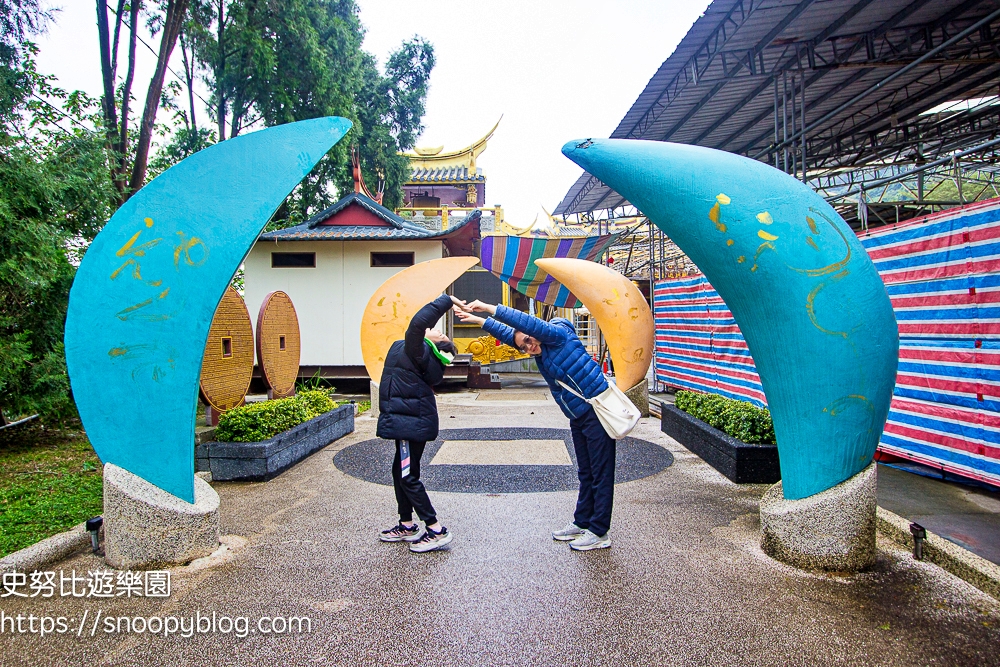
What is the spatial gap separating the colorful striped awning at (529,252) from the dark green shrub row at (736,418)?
523 centimetres

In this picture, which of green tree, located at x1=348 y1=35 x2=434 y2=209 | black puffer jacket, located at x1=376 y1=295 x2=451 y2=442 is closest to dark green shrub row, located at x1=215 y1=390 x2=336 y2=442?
black puffer jacket, located at x1=376 y1=295 x2=451 y2=442

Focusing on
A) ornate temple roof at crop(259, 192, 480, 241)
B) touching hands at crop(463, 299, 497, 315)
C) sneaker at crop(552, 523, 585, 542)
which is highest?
ornate temple roof at crop(259, 192, 480, 241)

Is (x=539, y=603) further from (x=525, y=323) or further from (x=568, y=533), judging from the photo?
(x=525, y=323)

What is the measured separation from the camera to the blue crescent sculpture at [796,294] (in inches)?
126

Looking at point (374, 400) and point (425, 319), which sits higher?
point (425, 319)

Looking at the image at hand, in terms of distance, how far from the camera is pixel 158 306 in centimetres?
344

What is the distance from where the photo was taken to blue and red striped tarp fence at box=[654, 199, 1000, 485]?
13.9ft

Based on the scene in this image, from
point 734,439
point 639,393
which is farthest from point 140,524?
point 639,393

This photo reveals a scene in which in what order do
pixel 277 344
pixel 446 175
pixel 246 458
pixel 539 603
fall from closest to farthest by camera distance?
pixel 539 603, pixel 246 458, pixel 277 344, pixel 446 175

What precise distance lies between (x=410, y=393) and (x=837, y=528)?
2.70 metres

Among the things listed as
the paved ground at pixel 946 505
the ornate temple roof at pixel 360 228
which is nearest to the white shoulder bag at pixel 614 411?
the paved ground at pixel 946 505

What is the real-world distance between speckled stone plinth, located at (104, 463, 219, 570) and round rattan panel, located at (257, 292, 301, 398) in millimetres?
3748

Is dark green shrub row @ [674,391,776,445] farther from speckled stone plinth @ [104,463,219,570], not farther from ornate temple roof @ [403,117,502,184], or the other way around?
ornate temple roof @ [403,117,502,184]

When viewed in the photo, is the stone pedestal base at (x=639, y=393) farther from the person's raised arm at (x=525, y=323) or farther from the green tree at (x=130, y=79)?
the green tree at (x=130, y=79)
